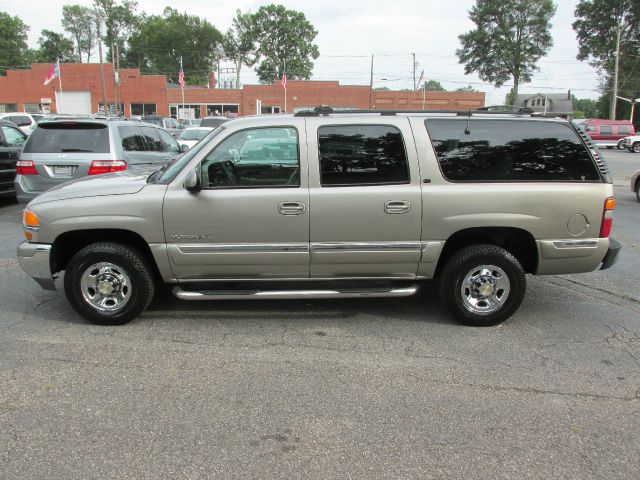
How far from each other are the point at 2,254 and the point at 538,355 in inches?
263

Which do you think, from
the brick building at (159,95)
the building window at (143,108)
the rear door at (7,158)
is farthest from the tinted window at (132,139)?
the building window at (143,108)

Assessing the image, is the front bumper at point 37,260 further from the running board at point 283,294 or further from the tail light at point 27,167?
the tail light at point 27,167

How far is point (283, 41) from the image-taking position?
300 ft

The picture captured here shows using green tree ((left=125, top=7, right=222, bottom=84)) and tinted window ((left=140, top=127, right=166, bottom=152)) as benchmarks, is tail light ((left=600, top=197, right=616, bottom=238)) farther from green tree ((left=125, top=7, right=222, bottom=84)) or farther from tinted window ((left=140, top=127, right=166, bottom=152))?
green tree ((left=125, top=7, right=222, bottom=84))

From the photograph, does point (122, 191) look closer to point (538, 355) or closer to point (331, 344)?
point (331, 344)

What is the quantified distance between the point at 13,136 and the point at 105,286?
8.70m

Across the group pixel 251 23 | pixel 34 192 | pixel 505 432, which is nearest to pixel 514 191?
pixel 505 432

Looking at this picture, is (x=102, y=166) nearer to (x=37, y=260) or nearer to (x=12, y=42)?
(x=37, y=260)

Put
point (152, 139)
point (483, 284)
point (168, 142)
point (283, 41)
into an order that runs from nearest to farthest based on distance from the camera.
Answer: point (483, 284), point (152, 139), point (168, 142), point (283, 41)

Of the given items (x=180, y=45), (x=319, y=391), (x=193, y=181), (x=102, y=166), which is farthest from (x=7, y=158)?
(x=180, y=45)

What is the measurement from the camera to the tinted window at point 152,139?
923 centimetres

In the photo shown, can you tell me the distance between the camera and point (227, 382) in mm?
3631

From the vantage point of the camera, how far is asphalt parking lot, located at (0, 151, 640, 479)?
9.19 feet

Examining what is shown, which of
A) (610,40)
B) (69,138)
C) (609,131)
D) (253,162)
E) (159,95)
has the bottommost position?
(253,162)
